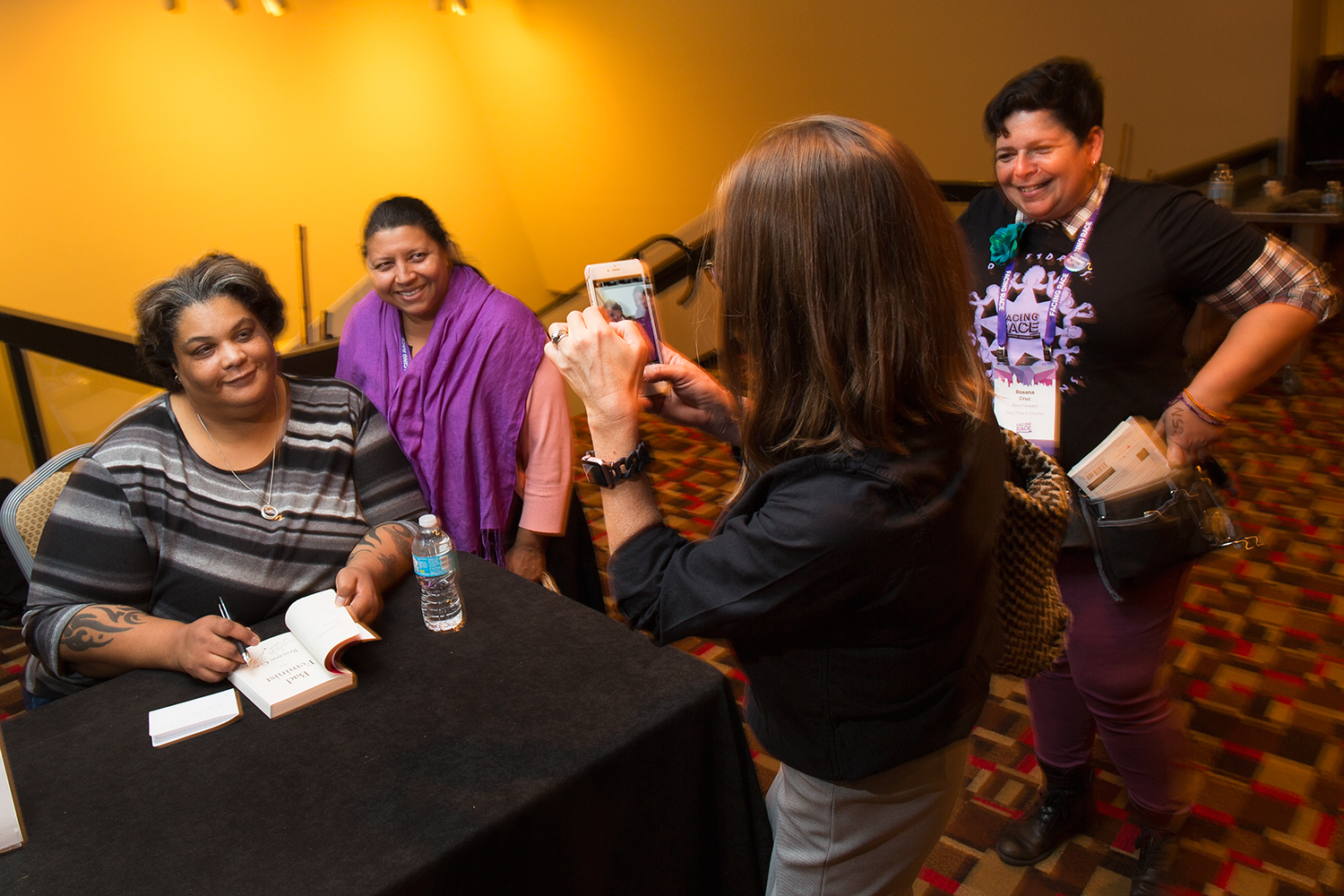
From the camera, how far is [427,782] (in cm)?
123

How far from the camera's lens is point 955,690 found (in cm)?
110

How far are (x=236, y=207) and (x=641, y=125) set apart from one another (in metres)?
2.55

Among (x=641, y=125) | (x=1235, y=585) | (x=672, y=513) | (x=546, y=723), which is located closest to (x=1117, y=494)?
(x=546, y=723)

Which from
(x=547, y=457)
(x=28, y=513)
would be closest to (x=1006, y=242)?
(x=547, y=457)

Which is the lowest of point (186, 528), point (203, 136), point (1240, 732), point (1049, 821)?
point (1240, 732)

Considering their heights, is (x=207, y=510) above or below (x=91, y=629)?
above

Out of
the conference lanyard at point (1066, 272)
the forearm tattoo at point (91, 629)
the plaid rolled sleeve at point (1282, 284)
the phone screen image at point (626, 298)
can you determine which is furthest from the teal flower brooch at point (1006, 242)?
the forearm tattoo at point (91, 629)

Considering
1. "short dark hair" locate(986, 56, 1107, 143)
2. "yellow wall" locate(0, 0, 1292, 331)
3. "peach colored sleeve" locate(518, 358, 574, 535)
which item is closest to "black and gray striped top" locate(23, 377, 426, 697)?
"peach colored sleeve" locate(518, 358, 574, 535)

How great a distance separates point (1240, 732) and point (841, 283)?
2.20 m

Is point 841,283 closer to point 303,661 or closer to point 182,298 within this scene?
point 303,661

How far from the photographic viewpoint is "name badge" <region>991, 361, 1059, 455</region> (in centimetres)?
167

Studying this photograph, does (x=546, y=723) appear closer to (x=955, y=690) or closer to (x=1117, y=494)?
(x=955, y=690)

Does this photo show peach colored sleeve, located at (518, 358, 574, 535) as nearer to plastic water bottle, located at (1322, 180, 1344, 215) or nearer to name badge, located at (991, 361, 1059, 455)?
name badge, located at (991, 361, 1059, 455)

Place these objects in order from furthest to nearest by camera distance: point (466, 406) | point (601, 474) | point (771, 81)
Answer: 1. point (771, 81)
2. point (466, 406)
3. point (601, 474)
